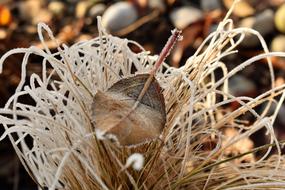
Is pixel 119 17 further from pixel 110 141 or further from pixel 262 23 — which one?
pixel 110 141

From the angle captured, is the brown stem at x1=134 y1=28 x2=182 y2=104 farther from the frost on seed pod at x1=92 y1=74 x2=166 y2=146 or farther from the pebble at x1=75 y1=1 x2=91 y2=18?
the pebble at x1=75 y1=1 x2=91 y2=18

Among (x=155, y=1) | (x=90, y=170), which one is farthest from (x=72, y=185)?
(x=155, y=1)

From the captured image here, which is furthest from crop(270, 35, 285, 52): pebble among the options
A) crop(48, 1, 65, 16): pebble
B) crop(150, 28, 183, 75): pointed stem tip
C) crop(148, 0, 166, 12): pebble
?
crop(150, 28, 183, 75): pointed stem tip

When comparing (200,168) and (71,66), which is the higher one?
(71,66)

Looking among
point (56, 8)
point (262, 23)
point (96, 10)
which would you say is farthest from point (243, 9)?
point (56, 8)

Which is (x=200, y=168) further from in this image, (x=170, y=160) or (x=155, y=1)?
(x=155, y=1)

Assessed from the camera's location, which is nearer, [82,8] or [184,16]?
[184,16]
